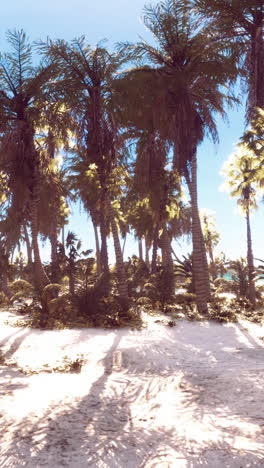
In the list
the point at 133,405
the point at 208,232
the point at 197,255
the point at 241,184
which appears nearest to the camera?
the point at 133,405

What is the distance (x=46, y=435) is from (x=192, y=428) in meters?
1.72

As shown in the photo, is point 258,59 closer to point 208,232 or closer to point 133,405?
point 133,405

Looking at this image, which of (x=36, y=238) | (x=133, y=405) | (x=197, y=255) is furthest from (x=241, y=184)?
(x=133, y=405)

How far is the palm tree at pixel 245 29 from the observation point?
36.3 ft

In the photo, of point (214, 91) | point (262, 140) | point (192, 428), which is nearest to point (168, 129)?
point (214, 91)

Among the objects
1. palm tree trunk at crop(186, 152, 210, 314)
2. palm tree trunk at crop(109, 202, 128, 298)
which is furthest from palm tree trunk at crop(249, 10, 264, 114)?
palm tree trunk at crop(109, 202, 128, 298)

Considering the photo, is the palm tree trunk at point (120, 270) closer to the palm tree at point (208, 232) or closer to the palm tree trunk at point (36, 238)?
the palm tree trunk at point (36, 238)

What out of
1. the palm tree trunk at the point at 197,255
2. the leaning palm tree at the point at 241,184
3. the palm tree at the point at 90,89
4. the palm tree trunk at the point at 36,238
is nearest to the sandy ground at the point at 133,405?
the palm tree trunk at the point at 197,255

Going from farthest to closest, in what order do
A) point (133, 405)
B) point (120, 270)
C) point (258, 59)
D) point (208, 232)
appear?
point (208, 232) → point (120, 270) → point (258, 59) → point (133, 405)

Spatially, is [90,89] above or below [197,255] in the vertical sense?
above

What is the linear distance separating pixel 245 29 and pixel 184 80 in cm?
268

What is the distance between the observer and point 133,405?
4.81 meters

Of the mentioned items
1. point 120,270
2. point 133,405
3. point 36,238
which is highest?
point 36,238

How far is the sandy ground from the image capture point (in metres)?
3.33
